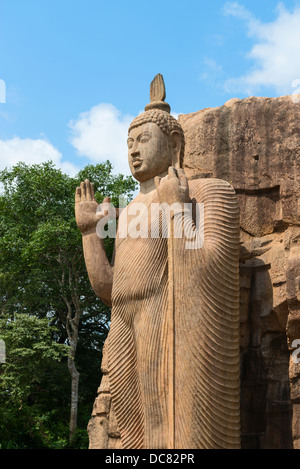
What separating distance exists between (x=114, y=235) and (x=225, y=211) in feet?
3.98

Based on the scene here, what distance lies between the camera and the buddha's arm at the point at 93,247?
19.9ft

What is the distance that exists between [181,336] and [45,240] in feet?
37.6

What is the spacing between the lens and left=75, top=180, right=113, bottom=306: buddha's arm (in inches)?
238

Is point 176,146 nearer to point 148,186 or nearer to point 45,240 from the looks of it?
point 148,186

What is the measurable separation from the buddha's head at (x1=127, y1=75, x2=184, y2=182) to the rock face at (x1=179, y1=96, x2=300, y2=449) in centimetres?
61

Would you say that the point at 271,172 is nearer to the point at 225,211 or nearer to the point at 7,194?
the point at 225,211

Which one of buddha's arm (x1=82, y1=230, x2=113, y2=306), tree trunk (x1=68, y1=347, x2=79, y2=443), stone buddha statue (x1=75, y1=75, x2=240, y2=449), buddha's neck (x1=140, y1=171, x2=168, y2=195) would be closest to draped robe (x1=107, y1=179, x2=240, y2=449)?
stone buddha statue (x1=75, y1=75, x2=240, y2=449)

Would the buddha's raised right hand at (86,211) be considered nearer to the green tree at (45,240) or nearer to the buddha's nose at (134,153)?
the buddha's nose at (134,153)

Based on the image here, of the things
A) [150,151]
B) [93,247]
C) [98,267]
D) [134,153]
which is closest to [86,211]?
[93,247]

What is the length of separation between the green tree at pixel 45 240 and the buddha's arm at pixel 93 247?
395 inches

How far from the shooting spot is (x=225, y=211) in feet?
18.4

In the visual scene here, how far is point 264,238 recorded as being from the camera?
639cm

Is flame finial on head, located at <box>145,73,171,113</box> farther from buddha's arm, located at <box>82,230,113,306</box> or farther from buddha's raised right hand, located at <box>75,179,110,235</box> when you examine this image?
buddha's arm, located at <box>82,230,113,306</box>

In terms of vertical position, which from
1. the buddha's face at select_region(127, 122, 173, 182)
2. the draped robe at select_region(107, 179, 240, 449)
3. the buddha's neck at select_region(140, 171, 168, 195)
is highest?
the buddha's face at select_region(127, 122, 173, 182)
